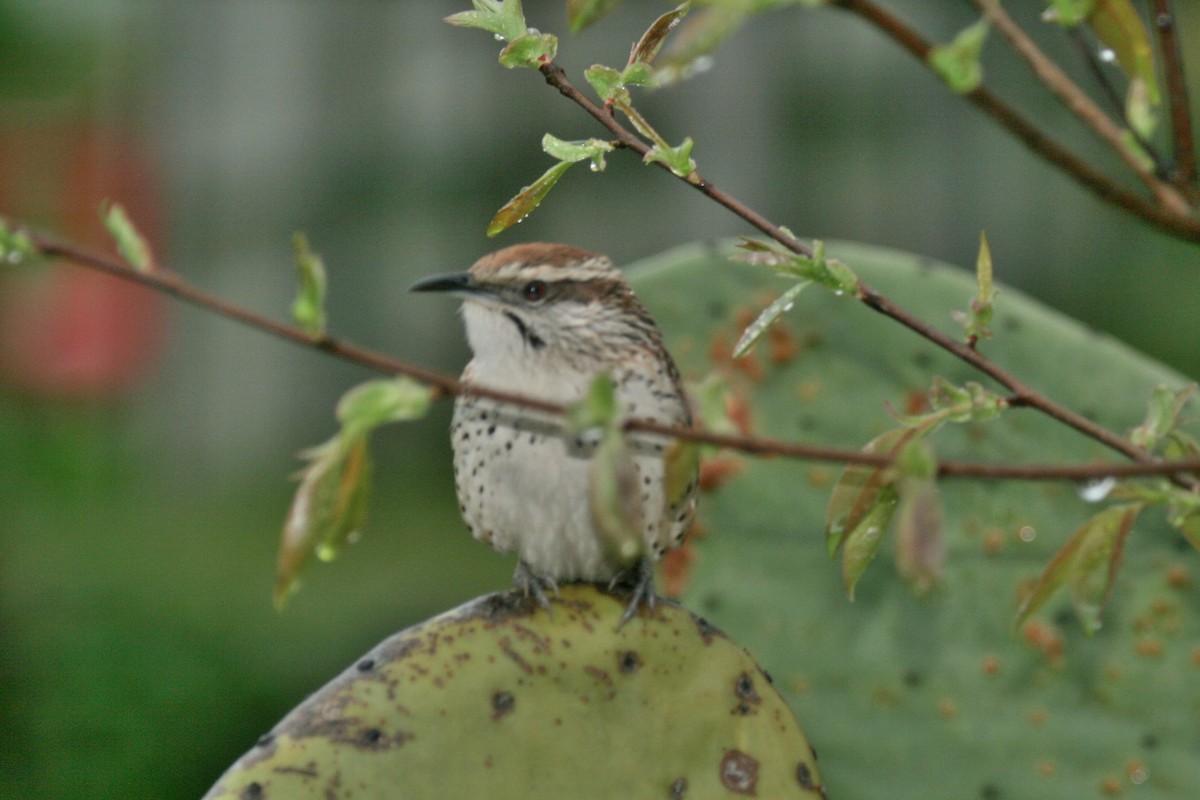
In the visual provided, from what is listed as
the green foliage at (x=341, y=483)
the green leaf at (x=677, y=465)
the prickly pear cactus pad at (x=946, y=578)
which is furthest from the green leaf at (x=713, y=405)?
the prickly pear cactus pad at (x=946, y=578)

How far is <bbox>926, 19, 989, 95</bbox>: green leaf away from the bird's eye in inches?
25.0

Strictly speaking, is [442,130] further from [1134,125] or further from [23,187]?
[1134,125]

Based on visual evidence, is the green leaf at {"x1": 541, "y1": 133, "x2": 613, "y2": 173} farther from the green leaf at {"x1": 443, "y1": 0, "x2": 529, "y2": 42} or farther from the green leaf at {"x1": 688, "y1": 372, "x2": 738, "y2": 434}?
the green leaf at {"x1": 688, "y1": 372, "x2": 738, "y2": 434}

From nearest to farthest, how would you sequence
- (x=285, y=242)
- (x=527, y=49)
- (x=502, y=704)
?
(x=527, y=49) → (x=502, y=704) → (x=285, y=242)

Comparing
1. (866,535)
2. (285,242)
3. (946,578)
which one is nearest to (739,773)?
(866,535)

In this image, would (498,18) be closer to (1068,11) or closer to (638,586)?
(1068,11)

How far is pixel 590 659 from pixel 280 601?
400 millimetres

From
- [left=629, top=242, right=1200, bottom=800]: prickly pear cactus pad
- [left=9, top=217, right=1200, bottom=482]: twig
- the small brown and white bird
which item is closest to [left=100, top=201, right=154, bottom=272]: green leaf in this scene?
[left=9, top=217, right=1200, bottom=482]: twig

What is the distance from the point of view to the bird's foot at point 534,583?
1.10m

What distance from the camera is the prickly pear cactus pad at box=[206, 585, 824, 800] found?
95 cm

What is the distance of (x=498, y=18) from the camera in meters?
0.86

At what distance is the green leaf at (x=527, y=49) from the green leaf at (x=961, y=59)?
271mm

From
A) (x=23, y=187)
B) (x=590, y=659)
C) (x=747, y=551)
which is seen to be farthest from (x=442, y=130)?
(x=590, y=659)

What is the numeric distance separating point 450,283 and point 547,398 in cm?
11
